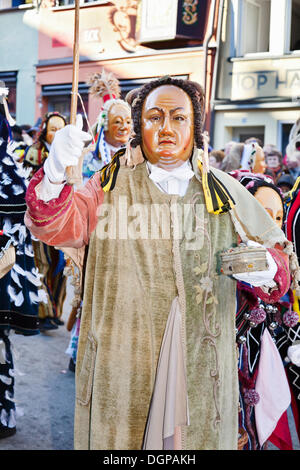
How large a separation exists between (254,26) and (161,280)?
10.9m

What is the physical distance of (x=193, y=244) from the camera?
2.52 metres

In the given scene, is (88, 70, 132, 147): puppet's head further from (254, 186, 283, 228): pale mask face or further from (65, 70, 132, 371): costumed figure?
(254, 186, 283, 228): pale mask face

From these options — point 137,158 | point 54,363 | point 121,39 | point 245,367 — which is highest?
point 121,39

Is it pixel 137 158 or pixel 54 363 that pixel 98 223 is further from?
pixel 54 363

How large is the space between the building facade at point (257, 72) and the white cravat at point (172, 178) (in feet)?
29.9

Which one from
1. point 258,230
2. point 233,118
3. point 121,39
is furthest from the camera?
point 121,39

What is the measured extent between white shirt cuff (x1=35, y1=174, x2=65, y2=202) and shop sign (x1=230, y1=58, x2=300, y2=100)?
10126mm

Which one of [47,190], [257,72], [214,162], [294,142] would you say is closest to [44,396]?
[294,142]

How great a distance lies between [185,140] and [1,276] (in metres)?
1.60

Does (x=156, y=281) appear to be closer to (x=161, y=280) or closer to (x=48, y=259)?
(x=161, y=280)

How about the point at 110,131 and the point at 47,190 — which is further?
the point at 110,131

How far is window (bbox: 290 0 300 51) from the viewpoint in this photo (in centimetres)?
1118

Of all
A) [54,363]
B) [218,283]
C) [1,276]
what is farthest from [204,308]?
[54,363]

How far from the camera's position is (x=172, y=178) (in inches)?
101
